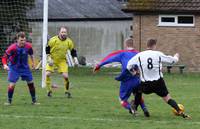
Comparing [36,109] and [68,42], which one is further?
[68,42]

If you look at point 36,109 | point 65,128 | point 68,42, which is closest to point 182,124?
point 65,128

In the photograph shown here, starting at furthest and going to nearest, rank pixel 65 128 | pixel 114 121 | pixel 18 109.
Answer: pixel 18 109, pixel 114 121, pixel 65 128

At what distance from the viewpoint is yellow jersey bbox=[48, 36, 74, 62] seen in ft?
65.5

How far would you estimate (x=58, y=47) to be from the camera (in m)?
20.0

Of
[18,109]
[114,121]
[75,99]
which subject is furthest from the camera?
[75,99]

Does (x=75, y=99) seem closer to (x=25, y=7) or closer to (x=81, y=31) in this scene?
(x=25, y=7)

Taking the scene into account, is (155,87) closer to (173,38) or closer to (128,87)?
(128,87)

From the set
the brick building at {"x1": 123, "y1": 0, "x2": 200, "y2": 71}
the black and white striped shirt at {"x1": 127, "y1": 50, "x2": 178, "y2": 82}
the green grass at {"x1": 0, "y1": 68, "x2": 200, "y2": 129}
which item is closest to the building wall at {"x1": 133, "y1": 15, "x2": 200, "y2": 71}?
the brick building at {"x1": 123, "y1": 0, "x2": 200, "y2": 71}

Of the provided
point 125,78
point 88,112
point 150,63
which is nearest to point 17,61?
point 88,112

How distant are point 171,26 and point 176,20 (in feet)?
1.38

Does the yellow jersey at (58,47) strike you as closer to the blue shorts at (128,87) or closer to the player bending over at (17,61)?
the player bending over at (17,61)

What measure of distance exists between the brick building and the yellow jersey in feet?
53.1

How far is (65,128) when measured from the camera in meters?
12.7

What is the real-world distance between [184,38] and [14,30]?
8.63 metres
